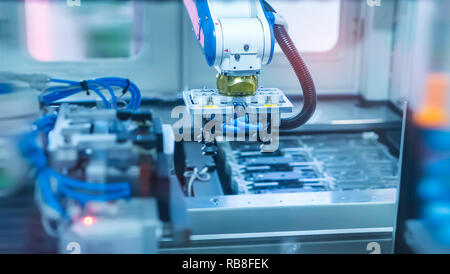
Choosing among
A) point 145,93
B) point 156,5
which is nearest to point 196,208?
point 145,93

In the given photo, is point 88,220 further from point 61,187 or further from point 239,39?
point 239,39

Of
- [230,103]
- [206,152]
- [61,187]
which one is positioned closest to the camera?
[61,187]

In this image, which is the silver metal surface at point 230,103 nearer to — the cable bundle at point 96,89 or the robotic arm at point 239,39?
the robotic arm at point 239,39

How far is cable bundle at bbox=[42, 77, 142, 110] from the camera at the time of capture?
163 centimetres

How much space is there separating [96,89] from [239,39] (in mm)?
470

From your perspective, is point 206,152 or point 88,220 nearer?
point 88,220

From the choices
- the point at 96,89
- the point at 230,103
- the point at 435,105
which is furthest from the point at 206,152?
the point at 435,105

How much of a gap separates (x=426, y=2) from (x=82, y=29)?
5.65 meters

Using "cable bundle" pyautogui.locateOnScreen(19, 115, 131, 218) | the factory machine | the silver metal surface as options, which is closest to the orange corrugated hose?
the factory machine

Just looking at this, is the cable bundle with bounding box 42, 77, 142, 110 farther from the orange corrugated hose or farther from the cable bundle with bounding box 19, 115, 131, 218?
the orange corrugated hose

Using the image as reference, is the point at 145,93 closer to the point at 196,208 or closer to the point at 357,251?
the point at 196,208

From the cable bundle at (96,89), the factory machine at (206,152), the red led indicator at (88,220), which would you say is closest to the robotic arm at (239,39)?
the factory machine at (206,152)

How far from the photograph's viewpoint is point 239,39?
55.2 inches

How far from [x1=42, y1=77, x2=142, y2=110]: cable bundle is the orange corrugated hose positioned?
0.76 meters
